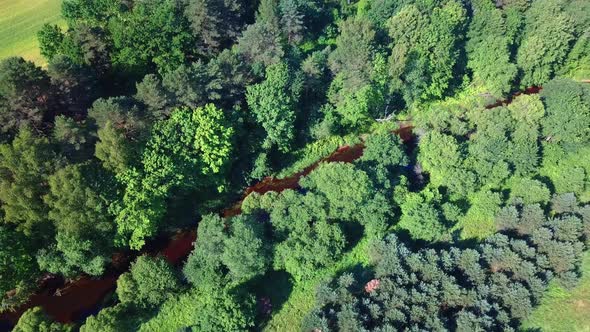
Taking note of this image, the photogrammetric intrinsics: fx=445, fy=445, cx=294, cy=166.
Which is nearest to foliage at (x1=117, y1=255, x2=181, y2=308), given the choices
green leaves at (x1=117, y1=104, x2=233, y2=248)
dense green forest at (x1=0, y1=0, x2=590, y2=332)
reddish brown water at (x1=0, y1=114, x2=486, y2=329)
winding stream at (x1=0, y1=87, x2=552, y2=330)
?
dense green forest at (x1=0, y1=0, x2=590, y2=332)

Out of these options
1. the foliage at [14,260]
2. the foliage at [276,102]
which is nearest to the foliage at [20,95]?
the foliage at [14,260]

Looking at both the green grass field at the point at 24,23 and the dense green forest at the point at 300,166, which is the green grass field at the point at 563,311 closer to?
the dense green forest at the point at 300,166

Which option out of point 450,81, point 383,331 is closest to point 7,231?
point 383,331

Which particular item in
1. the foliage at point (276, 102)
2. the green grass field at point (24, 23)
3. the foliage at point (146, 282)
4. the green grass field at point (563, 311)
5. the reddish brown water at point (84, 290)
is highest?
the green grass field at point (24, 23)

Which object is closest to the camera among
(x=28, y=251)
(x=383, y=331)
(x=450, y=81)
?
(x=383, y=331)

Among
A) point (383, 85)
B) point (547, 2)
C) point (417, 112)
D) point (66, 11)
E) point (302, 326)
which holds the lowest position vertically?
point (302, 326)

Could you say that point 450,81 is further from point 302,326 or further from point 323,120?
point 302,326

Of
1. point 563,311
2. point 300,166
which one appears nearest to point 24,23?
point 300,166

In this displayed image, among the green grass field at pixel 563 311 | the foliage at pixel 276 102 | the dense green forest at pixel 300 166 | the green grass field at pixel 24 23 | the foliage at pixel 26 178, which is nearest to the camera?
the green grass field at pixel 563 311
